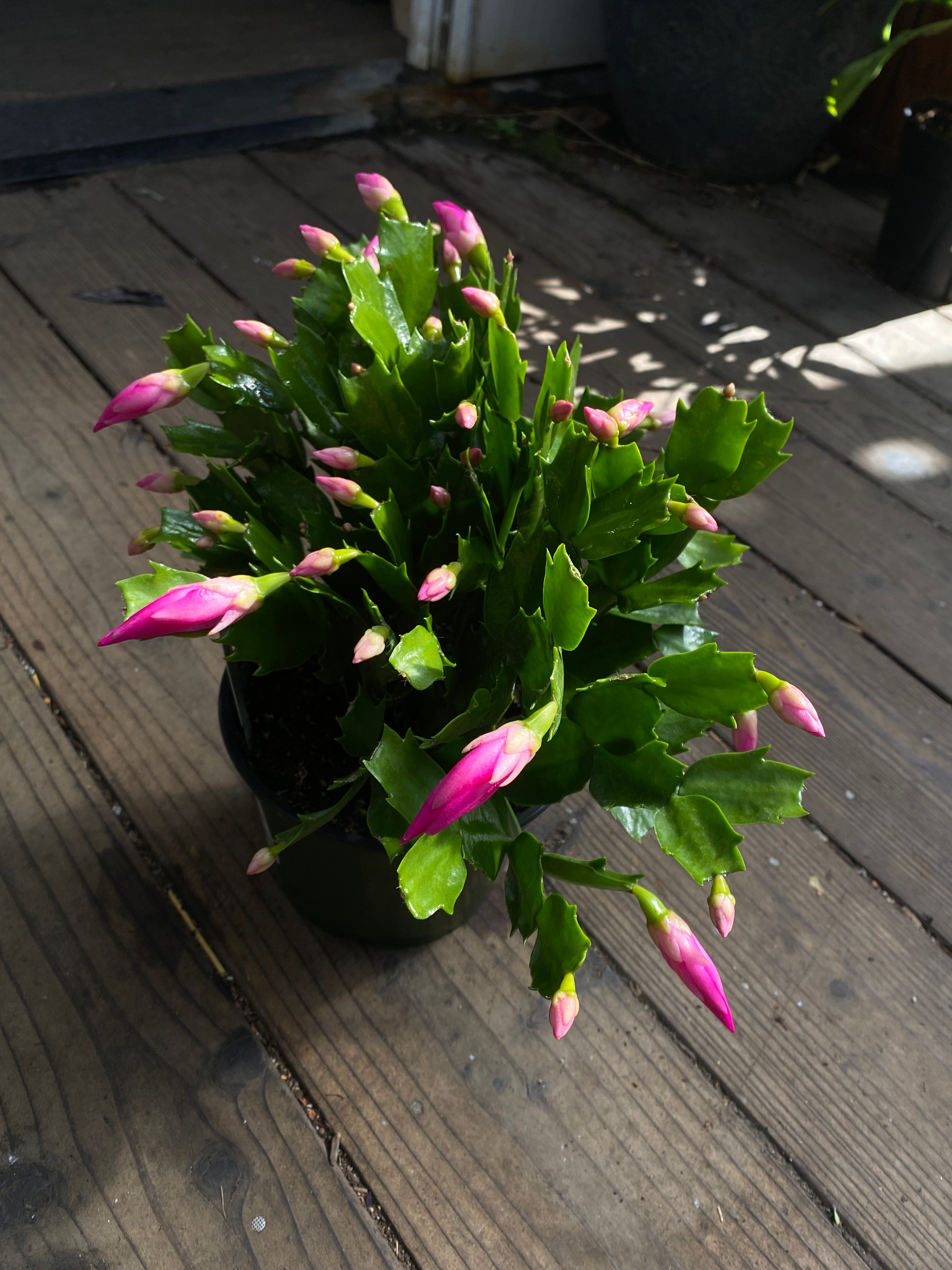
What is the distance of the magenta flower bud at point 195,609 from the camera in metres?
0.46

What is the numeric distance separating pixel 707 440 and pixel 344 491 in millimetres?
231

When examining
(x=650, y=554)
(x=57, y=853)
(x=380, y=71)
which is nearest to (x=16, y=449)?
(x=57, y=853)

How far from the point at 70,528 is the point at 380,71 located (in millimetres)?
1538

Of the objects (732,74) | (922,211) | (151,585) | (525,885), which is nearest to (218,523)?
(151,585)

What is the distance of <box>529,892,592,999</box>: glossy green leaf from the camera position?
0.54m

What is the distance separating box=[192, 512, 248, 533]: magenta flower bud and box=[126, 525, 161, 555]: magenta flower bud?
45mm

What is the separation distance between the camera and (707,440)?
0.61m

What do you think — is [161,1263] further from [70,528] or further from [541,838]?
[70,528]

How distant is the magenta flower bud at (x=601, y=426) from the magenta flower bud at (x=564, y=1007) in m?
0.29

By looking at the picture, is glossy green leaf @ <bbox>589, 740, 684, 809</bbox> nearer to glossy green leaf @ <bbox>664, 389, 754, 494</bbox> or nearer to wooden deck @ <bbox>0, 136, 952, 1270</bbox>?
glossy green leaf @ <bbox>664, 389, 754, 494</bbox>

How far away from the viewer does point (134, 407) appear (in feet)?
1.84

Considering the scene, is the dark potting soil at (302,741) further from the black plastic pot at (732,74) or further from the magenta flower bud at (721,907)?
the black plastic pot at (732,74)

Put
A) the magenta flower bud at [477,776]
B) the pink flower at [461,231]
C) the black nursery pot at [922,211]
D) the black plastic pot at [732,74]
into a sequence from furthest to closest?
the black plastic pot at [732,74] → the black nursery pot at [922,211] → the pink flower at [461,231] → the magenta flower bud at [477,776]

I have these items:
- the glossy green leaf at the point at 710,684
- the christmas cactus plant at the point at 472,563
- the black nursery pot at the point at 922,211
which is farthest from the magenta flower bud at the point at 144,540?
the black nursery pot at the point at 922,211
